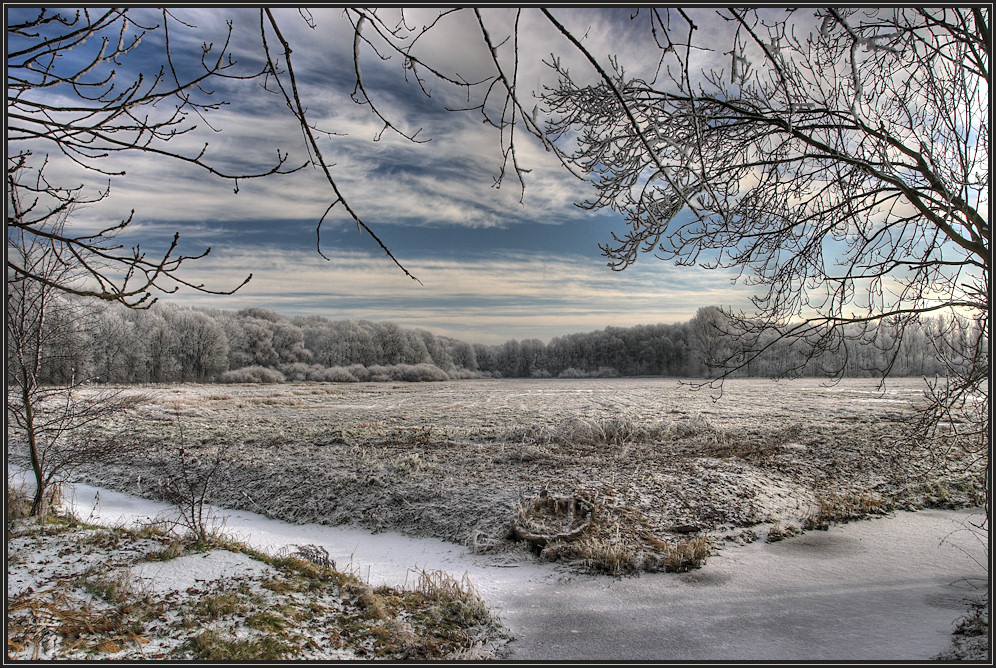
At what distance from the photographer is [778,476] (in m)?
9.28

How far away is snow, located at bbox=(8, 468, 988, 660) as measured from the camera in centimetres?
436

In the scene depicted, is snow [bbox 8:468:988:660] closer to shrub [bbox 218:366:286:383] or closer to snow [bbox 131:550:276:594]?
snow [bbox 131:550:276:594]

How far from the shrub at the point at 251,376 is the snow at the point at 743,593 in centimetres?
2794

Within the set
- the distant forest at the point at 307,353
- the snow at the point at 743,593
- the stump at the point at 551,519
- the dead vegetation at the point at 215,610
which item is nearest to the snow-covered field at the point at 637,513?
the snow at the point at 743,593

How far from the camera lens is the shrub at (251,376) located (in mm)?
32938

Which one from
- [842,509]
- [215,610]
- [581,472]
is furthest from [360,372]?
[215,610]

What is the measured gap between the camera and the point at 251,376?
109 ft

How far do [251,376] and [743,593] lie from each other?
3308 cm

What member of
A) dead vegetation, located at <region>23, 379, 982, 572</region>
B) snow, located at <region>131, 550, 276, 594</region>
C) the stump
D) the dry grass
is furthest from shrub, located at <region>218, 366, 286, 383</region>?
the dry grass

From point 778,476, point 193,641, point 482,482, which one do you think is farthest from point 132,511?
point 778,476

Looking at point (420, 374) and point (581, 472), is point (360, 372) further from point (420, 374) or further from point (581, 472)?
point (581, 472)

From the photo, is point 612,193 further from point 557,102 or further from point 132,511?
point 132,511

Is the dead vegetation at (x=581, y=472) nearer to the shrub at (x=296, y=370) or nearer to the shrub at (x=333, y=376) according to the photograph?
the shrub at (x=333, y=376)

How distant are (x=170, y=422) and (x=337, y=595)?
1381cm
